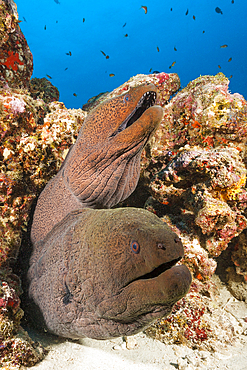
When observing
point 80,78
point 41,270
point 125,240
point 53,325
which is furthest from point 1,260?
point 80,78

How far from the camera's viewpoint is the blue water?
102750mm

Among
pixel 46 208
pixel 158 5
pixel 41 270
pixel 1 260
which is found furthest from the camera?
pixel 158 5

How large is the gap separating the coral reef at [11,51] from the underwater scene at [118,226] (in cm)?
2

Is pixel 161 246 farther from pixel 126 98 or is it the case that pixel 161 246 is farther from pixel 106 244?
pixel 126 98

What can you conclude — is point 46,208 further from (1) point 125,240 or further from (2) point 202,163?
(2) point 202,163

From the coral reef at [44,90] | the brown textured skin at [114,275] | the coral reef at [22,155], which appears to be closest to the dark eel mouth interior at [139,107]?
the coral reef at [22,155]

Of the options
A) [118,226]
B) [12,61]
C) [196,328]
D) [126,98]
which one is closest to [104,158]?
[126,98]

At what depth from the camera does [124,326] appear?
1333 mm

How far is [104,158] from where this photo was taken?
199cm

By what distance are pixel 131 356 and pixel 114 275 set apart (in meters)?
1.42

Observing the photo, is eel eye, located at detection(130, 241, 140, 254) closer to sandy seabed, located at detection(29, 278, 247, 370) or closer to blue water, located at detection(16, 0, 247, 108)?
sandy seabed, located at detection(29, 278, 247, 370)

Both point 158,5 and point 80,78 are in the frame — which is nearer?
point 158,5

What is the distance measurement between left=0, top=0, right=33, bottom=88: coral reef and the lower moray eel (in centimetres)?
159

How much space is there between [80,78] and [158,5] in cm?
5656
